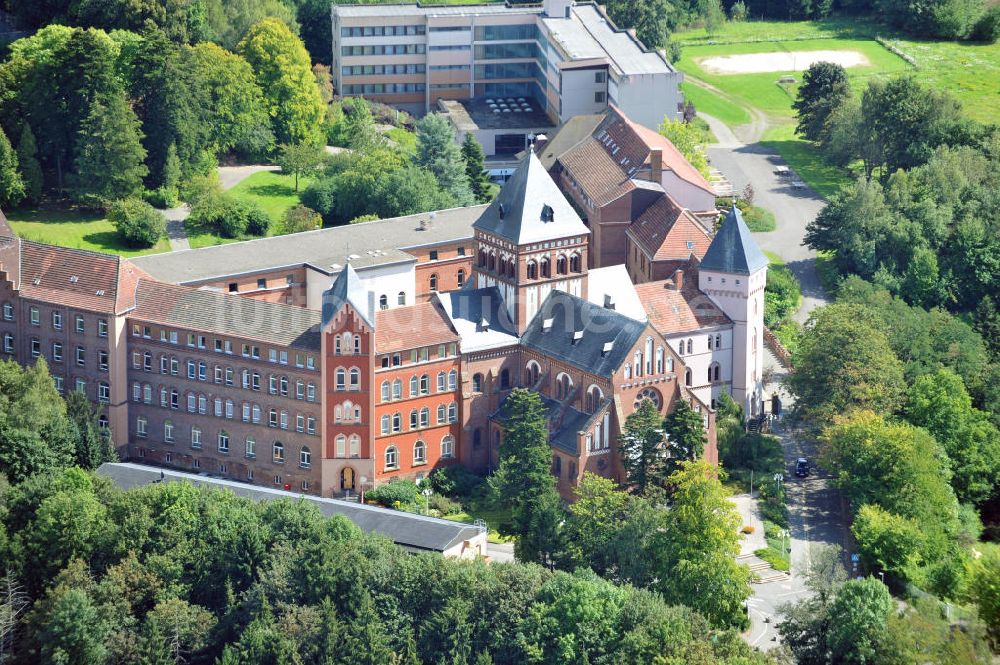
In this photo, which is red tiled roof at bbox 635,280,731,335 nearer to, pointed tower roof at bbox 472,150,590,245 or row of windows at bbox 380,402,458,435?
pointed tower roof at bbox 472,150,590,245

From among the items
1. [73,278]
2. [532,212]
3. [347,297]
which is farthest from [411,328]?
[73,278]

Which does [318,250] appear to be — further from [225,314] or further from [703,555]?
[703,555]

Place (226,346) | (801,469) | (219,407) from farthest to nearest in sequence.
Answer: (801,469) → (219,407) → (226,346)

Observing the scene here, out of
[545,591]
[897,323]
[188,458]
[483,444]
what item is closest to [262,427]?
[188,458]

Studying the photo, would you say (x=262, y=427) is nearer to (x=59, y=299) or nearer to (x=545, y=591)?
(x=59, y=299)

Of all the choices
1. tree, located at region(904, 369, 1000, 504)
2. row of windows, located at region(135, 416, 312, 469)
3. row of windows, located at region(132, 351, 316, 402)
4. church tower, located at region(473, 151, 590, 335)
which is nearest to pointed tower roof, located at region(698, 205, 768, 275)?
church tower, located at region(473, 151, 590, 335)

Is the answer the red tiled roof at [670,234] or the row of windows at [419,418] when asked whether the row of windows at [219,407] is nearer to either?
the row of windows at [419,418]
